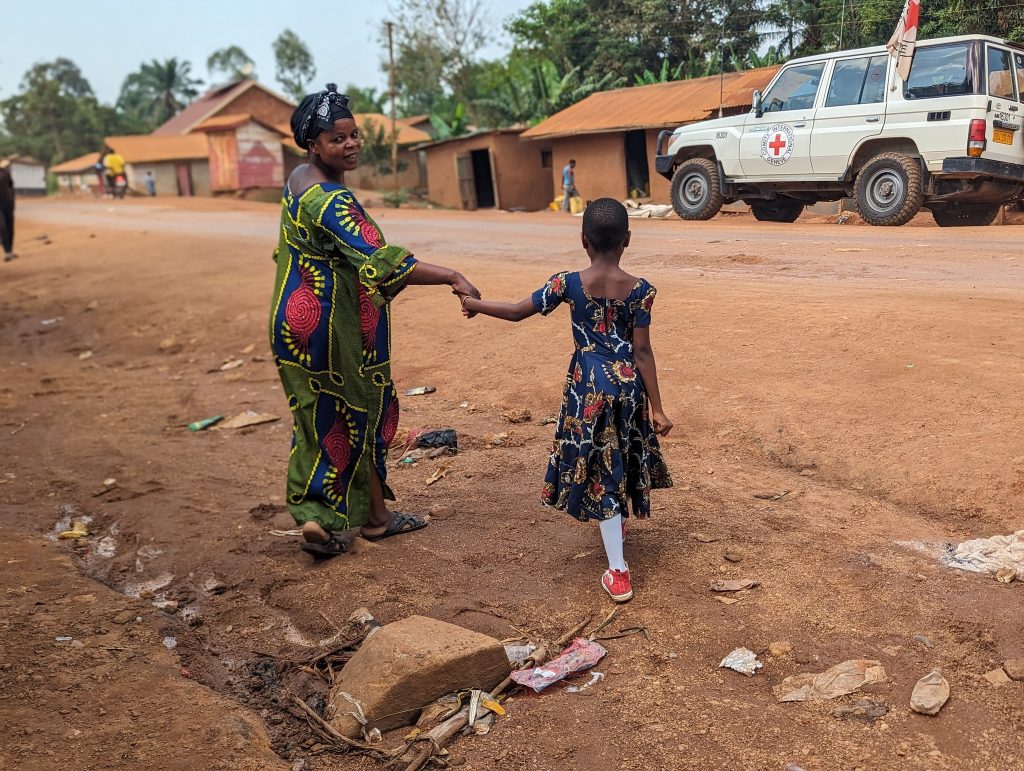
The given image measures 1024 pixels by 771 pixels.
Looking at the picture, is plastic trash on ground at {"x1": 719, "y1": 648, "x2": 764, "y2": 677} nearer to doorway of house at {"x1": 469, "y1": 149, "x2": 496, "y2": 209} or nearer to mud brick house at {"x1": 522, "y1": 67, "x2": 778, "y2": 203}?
mud brick house at {"x1": 522, "y1": 67, "x2": 778, "y2": 203}

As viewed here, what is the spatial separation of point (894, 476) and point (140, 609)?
3.29 meters

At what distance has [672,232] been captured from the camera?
37.2 ft

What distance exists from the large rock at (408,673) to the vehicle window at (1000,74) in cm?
936

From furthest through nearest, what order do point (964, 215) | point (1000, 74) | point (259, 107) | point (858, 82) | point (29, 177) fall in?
point (29, 177) → point (259, 107) → point (964, 215) → point (858, 82) → point (1000, 74)

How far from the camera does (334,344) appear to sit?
12.5ft

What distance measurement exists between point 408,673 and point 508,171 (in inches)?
913

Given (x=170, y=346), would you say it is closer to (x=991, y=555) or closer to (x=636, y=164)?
(x=991, y=555)

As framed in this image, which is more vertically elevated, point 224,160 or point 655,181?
point 224,160

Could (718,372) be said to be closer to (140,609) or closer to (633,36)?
(140,609)

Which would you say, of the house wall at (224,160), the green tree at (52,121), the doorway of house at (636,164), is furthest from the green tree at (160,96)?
the doorway of house at (636,164)

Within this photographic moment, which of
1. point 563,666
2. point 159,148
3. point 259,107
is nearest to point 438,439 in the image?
point 563,666

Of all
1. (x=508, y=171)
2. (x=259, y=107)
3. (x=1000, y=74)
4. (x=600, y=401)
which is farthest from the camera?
(x=259, y=107)

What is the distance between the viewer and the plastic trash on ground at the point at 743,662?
117 inches

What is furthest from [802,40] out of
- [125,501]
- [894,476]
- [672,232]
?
[125,501]
